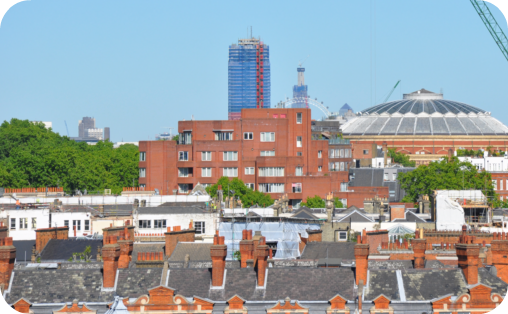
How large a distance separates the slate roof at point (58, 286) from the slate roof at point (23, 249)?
20.7 meters

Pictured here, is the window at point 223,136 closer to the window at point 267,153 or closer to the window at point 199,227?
the window at point 267,153

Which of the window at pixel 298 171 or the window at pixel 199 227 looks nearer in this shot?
the window at pixel 199 227

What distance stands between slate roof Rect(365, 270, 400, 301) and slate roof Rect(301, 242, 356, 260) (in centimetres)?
1588

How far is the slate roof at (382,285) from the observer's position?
153ft

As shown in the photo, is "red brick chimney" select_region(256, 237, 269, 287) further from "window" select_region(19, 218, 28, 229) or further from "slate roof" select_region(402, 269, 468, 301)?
"window" select_region(19, 218, 28, 229)

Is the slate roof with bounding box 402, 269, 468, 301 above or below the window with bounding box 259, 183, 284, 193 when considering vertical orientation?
below

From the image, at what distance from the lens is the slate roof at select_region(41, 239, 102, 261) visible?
219 ft

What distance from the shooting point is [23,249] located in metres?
75.6

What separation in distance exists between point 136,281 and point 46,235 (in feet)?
77.6

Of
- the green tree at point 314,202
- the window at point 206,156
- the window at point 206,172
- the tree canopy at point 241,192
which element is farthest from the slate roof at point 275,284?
the window at point 206,156

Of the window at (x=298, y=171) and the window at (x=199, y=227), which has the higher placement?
the window at (x=298, y=171)

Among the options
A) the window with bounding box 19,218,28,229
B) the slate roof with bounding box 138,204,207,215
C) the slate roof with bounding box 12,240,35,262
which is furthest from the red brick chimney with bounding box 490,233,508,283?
the window with bounding box 19,218,28,229

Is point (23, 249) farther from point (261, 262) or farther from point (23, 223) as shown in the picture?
point (261, 262)

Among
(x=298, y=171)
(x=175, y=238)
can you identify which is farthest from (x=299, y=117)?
(x=175, y=238)
